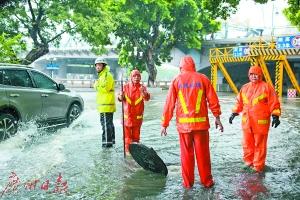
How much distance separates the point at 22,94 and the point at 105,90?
1855 mm

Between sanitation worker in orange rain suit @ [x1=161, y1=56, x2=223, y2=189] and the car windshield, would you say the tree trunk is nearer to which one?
the car windshield

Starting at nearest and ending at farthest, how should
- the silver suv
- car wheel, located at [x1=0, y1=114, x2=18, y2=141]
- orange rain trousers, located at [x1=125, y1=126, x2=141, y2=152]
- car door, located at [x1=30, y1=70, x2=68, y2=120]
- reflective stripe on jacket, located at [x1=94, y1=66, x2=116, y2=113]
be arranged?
orange rain trousers, located at [x1=125, y1=126, x2=141, y2=152] < reflective stripe on jacket, located at [x1=94, y1=66, x2=116, y2=113] < car wheel, located at [x1=0, y1=114, x2=18, y2=141] < the silver suv < car door, located at [x1=30, y1=70, x2=68, y2=120]

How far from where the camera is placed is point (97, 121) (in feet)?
44.7

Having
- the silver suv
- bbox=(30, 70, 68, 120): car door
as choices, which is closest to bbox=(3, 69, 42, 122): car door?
the silver suv

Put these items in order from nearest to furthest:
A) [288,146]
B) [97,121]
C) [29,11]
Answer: [288,146] → [97,121] → [29,11]

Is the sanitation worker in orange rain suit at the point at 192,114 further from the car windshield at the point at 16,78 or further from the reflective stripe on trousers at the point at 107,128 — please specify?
the car windshield at the point at 16,78

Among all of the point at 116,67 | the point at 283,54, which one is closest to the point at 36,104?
the point at 283,54

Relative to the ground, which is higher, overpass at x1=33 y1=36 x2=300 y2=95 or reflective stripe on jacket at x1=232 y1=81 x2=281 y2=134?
overpass at x1=33 y1=36 x2=300 y2=95

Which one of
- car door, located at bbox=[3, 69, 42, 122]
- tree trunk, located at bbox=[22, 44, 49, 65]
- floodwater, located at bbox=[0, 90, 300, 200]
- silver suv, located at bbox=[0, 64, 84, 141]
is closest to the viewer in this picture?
floodwater, located at bbox=[0, 90, 300, 200]

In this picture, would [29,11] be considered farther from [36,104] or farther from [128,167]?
[128,167]

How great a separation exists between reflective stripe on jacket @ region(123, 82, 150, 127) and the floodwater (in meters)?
0.68

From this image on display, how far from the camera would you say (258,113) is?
6.21 metres

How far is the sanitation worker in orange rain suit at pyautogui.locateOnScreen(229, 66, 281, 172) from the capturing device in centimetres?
620

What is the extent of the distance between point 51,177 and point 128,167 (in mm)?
1239
